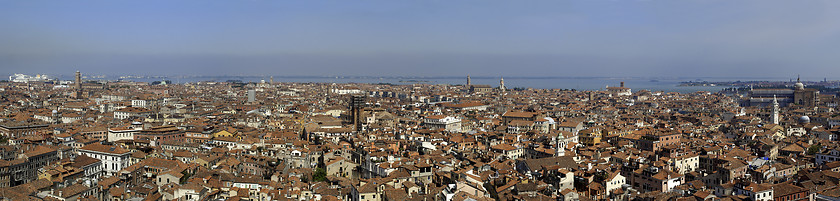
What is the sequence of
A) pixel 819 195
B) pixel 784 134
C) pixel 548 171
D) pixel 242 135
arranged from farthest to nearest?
pixel 784 134
pixel 242 135
pixel 548 171
pixel 819 195

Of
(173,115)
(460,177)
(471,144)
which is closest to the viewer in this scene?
(460,177)

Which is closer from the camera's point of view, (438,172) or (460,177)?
(460,177)

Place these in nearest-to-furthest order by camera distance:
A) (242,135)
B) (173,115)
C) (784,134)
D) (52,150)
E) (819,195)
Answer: (819,195) → (52,150) → (242,135) → (784,134) → (173,115)

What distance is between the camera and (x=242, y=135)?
31344 mm

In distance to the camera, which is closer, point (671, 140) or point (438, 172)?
point (438, 172)

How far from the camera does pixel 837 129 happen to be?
3381 centimetres

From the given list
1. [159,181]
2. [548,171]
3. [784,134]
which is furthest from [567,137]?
[159,181]

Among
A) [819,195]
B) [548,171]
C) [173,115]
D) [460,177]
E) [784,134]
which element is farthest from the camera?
[173,115]

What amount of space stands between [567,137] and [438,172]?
11.6 meters

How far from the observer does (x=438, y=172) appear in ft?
66.7

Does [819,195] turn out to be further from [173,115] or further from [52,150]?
[173,115]

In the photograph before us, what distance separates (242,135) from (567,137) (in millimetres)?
15467

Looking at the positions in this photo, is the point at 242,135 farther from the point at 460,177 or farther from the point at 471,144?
the point at 460,177

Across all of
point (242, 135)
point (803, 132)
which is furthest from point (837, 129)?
point (242, 135)
